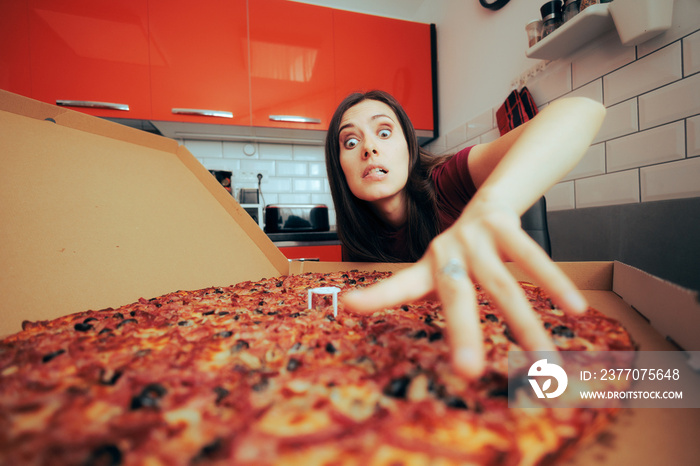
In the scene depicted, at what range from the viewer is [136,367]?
0.45 m

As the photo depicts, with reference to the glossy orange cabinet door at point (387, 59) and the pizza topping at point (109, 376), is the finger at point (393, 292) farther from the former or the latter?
the glossy orange cabinet door at point (387, 59)

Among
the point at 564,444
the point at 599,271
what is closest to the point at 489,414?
the point at 564,444

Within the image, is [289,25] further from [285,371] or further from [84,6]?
[285,371]

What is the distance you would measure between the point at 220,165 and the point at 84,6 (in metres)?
1.33

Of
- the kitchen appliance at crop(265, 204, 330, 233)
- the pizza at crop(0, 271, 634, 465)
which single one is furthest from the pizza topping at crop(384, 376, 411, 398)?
the kitchen appliance at crop(265, 204, 330, 233)

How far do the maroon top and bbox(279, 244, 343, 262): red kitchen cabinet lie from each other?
86cm

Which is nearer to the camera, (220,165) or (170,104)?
(170,104)

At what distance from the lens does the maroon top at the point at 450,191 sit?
1.24 metres

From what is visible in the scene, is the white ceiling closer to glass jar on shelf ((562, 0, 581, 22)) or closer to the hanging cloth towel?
the hanging cloth towel

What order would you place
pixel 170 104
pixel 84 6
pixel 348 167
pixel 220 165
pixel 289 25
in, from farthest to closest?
pixel 220 165 → pixel 289 25 → pixel 170 104 → pixel 84 6 → pixel 348 167

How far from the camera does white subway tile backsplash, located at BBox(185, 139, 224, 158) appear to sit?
280 cm

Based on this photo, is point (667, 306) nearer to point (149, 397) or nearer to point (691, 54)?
point (149, 397)

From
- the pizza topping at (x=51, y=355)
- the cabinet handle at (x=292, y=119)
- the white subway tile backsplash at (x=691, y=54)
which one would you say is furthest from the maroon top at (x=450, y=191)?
the cabinet handle at (x=292, y=119)

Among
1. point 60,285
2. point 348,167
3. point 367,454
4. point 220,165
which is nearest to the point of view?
point 367,454
